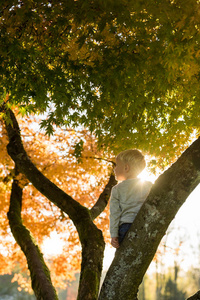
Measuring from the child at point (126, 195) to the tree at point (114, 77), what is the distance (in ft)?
1.34

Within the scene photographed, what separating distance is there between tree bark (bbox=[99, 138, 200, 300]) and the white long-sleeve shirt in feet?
1.38

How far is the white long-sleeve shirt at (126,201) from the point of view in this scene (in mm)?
3137

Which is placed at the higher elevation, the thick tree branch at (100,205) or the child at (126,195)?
the thick tree branch at (100,205)

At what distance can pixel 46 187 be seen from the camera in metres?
5.32

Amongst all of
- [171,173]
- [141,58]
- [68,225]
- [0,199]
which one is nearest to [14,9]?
[141,58]

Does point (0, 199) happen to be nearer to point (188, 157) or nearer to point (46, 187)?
point (46, 187)

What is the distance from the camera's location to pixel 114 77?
4.07m

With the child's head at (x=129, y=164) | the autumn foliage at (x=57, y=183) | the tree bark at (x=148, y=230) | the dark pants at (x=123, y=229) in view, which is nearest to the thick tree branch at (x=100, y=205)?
the autumn foliage at (x=57, y=183)

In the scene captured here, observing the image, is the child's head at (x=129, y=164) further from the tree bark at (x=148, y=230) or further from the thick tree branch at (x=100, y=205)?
the thick tree branch at (x=100, y=205)

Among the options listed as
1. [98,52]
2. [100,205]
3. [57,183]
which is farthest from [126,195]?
[57,183]

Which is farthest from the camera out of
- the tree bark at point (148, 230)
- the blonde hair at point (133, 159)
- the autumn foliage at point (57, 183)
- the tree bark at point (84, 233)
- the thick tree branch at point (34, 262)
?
the autumn foliage at point (57, 183)

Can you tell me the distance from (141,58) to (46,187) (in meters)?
2.71

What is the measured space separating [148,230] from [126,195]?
0.65 m

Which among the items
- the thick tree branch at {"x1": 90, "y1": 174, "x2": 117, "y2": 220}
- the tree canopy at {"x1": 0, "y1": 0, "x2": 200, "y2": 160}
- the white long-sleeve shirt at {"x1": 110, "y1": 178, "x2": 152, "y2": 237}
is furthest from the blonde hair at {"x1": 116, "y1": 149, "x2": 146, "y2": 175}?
the thick tree branch at {"x1": 90, "y1": 174, "x2": 117, "y2": 220}
